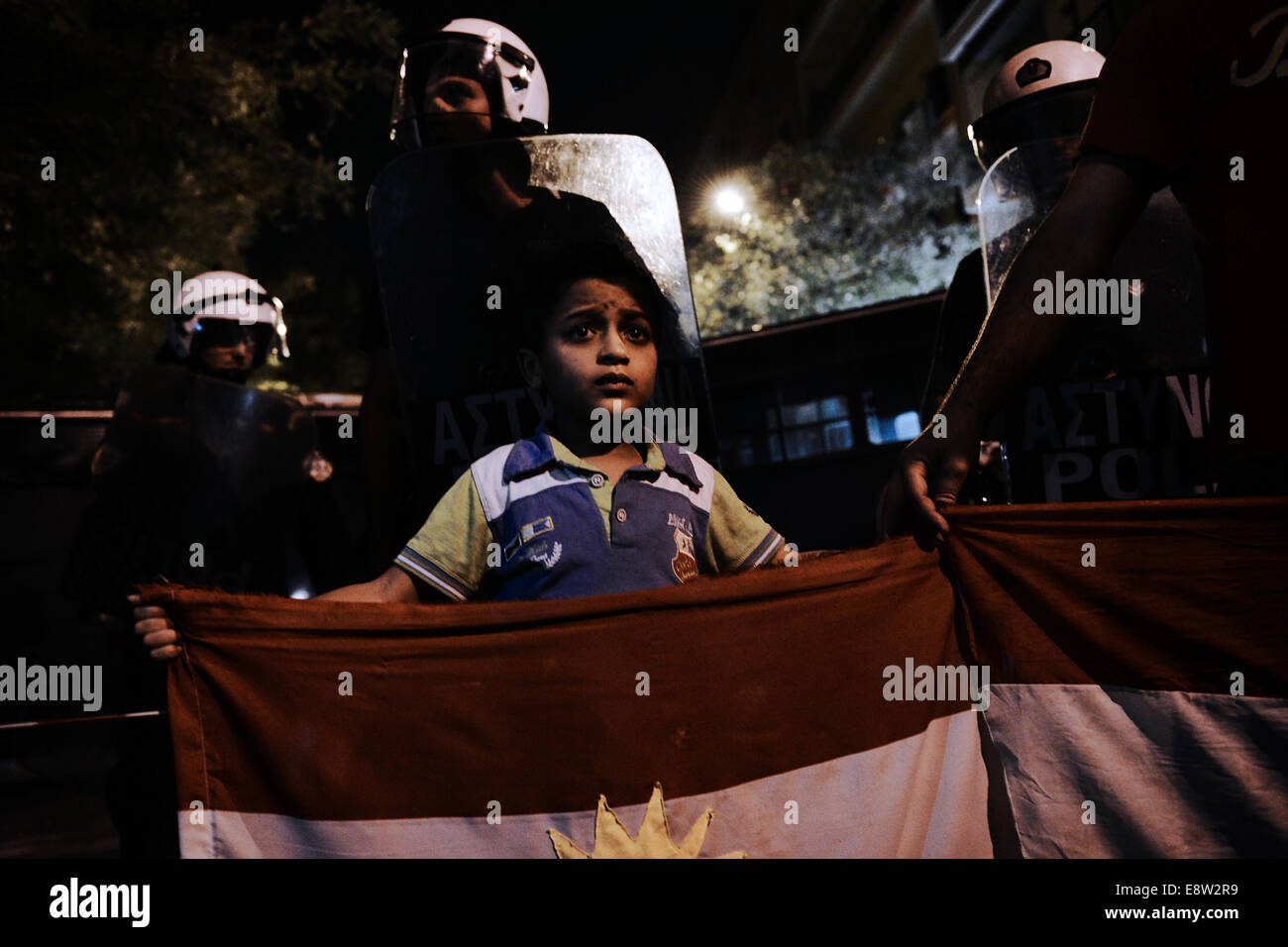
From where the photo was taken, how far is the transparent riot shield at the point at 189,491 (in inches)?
171

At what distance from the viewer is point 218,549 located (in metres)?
4.45

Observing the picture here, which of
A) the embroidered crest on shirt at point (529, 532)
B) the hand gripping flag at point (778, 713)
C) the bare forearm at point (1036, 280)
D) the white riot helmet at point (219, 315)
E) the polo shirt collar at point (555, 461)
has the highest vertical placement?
the white riot helmet at point (219, 315)

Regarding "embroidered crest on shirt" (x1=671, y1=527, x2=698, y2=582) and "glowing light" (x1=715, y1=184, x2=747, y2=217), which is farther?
"glowing light" (x1=715, y1=184, x2=747, y2=217)

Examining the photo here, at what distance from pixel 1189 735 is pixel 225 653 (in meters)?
1.77

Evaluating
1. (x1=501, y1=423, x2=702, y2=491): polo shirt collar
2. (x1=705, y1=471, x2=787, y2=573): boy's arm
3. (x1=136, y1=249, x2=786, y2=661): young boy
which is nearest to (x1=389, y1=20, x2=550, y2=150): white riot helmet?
(x1=136, y1=249, x2=786, y2=661): young boy

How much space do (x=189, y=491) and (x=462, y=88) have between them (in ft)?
6.85

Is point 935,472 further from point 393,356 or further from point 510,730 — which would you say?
point 393,356

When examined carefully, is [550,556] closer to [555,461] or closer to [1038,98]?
[555,461]

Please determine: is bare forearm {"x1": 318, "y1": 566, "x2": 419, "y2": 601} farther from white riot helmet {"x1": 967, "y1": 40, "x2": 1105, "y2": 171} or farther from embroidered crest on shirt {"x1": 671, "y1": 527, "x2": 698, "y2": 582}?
white riot helmet {"x1": 967, "y1": 40, "x2": 1105, "y2": 171}

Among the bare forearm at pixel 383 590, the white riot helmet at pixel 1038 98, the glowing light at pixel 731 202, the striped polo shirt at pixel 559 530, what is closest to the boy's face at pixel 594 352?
the striped polo shirt at pixel 559 530

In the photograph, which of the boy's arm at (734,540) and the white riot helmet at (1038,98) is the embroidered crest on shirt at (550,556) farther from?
the white riot helmet at (1038,98)

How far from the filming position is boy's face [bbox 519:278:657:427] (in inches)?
96.0

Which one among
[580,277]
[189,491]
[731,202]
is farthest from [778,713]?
[731,202]

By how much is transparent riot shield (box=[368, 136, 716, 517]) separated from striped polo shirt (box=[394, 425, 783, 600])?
96cm
